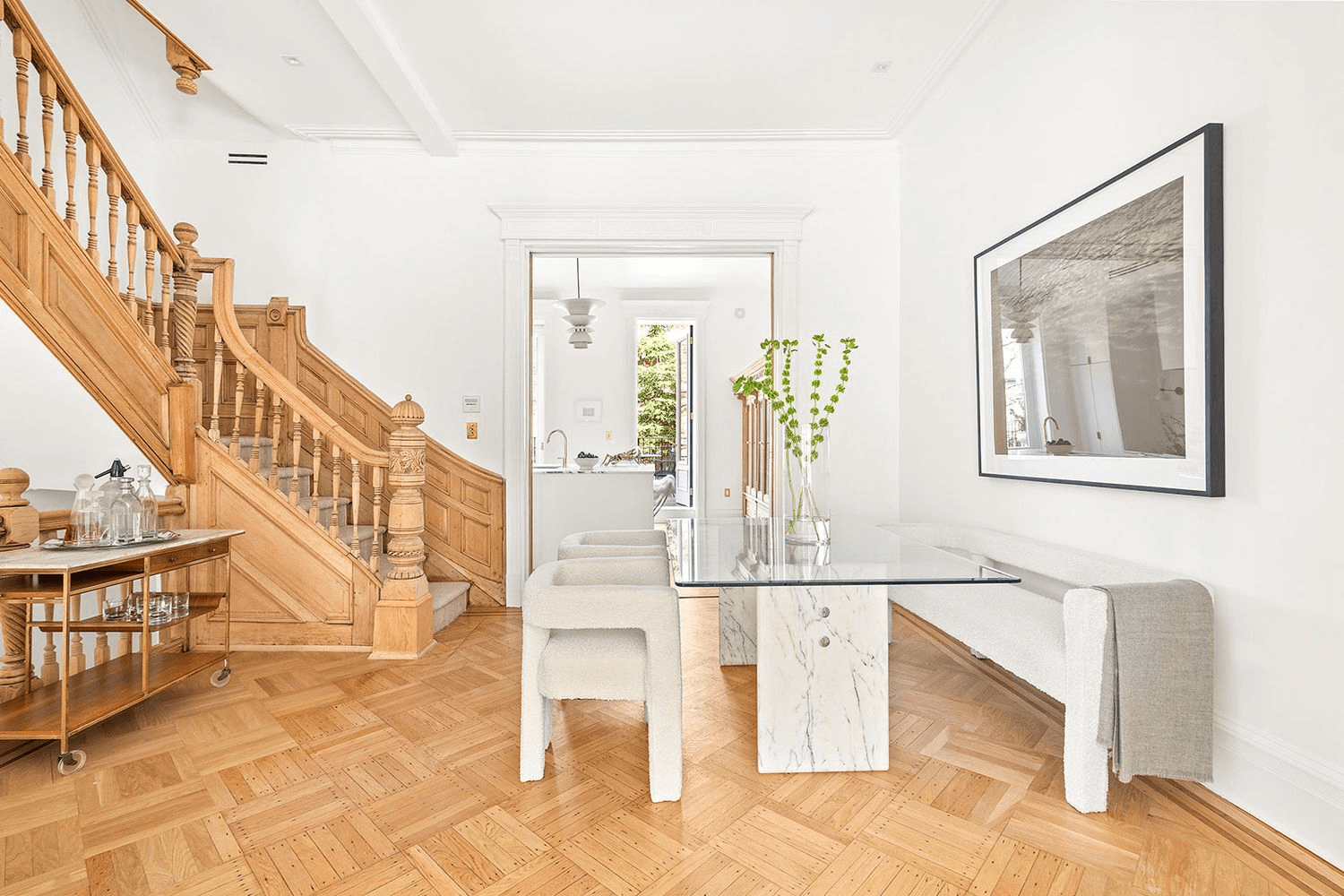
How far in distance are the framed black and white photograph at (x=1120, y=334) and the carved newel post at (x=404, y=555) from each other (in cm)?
278

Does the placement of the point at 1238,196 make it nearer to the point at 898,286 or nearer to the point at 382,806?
the point at 898,286

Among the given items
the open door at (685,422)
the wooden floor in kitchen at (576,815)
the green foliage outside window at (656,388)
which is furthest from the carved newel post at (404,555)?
the green foliage outside window at (656,388)

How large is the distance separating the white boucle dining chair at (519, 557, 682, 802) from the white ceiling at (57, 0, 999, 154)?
2.64 metres

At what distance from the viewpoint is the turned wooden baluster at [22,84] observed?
2531mm

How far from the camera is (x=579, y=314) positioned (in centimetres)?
702

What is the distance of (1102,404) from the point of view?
2416mm

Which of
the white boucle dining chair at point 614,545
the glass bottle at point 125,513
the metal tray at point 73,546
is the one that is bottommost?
the white boucle dining chair at point 614,545

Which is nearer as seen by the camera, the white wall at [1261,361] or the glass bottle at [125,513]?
the white wall at [1261,361]

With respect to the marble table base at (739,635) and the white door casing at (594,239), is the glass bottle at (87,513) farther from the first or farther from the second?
the marble table base at (739,635)

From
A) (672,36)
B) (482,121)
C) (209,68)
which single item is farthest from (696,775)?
(209,68)

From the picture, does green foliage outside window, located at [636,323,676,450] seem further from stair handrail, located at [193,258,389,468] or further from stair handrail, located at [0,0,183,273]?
stair handrail, located at [0,0,183,273]

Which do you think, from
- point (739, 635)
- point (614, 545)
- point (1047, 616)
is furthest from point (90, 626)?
point (1047, 616)

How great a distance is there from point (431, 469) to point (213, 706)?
195 cm

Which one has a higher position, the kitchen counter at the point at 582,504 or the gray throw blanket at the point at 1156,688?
the kitchen counter at the point at 582,504
